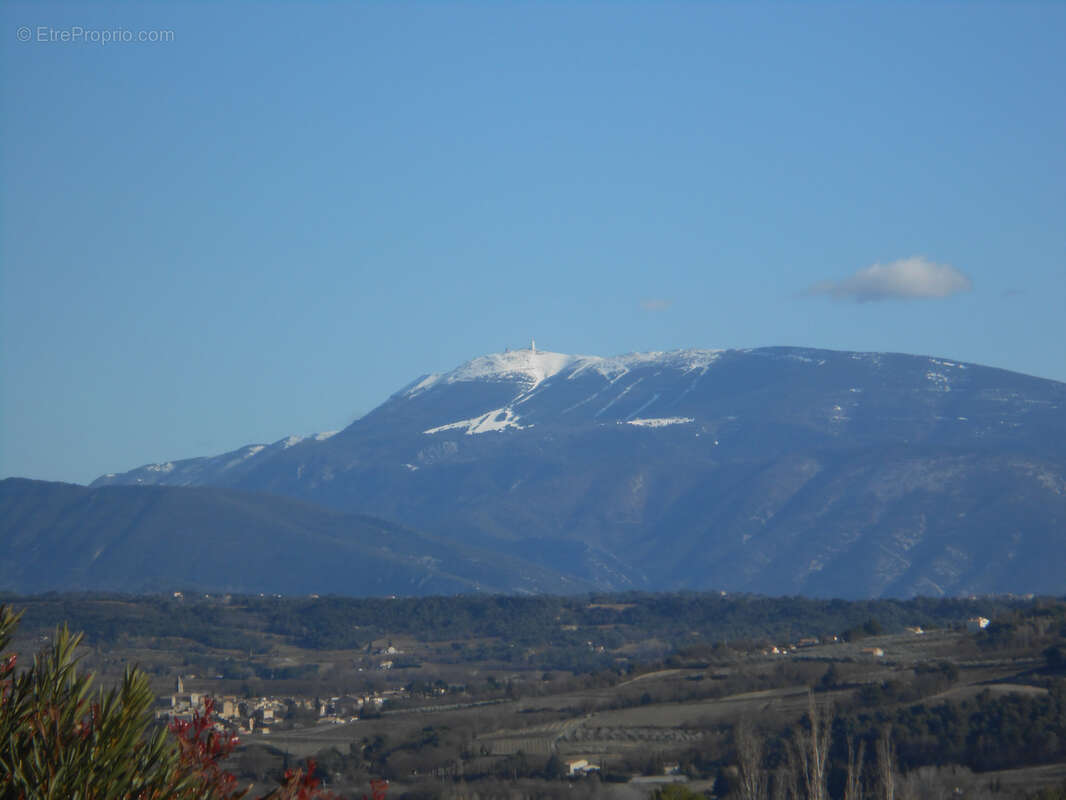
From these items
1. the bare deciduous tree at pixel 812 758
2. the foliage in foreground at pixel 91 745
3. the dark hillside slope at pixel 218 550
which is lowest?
the bare deciduous tree at pixel 812 758

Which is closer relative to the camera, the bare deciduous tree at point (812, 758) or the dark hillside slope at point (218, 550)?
the bare deciduous tree at point (812, 758)

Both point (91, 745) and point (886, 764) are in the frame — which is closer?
point (91, 745)

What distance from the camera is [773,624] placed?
90812 millimetres

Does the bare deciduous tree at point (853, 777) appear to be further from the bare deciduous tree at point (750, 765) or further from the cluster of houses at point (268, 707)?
the cluster of houses at point (268, 707)

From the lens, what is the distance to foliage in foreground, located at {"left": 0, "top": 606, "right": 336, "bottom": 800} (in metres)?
6.80

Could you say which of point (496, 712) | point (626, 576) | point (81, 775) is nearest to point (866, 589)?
point (626, 576)

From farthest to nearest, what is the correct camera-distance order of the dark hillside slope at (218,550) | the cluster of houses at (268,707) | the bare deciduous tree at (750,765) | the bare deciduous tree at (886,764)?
the dark hillside slope at (218,550), the cluster of houses at (268,707), the bare deciduous tree at (750,765), the bare deciduous tree at (886,764)

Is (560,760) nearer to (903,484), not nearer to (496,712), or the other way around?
(496,712)

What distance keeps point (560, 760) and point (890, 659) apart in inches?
781

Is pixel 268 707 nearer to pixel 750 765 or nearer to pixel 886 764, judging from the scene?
pixel 750 765

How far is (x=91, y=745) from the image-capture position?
692 centimetres

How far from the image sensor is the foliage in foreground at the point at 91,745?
680 centimetres

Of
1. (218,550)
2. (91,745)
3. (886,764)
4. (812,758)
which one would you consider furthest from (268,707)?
(218,550)

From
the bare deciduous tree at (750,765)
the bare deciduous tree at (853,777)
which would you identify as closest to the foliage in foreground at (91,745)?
the bare deciduous tree at (853,777)
